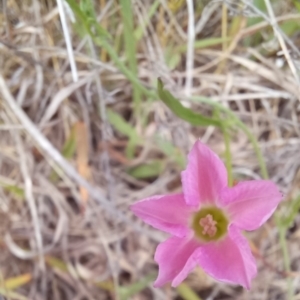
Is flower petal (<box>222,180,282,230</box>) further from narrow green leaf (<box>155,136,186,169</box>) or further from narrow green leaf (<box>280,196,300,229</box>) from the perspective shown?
narrow green leaf (<box>155,136,186,169</box>)

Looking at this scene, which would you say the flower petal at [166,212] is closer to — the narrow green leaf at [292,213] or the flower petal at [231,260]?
the flower petal at [231,260]

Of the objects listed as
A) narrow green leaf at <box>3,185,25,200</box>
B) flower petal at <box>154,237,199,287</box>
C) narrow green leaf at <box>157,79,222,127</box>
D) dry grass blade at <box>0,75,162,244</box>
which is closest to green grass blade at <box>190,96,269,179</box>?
narrow green leaf at <box>157,79,222,127</box>

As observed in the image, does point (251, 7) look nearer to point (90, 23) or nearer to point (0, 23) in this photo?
point (90, 23)

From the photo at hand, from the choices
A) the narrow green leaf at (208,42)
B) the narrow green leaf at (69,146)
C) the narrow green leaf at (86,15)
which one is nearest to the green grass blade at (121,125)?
the narrow green leaf at (69,146)

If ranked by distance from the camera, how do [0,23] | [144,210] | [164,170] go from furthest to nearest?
[164,170], [0,23], [144,210]

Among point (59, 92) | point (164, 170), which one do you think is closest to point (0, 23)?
point (59, 92)

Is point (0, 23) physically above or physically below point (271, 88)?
above
